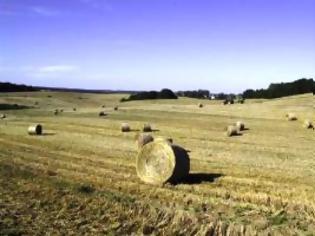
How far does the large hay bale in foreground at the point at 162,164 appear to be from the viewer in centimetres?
1664

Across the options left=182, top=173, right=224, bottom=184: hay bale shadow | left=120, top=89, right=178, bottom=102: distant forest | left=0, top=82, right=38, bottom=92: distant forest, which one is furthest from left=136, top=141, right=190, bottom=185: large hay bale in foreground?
left=0, top=82, right=38, bottom=92: distant forest

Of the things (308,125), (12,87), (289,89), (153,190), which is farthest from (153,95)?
(153,190)

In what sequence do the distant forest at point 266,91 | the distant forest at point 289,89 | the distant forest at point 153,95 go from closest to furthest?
the distant forest at point 289,89 < the distant forest at point 266,91 < the distant forest at point 153,95

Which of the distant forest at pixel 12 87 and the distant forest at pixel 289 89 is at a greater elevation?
the distant forest at pixel 289 89

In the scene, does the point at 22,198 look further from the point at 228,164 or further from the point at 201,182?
the point at 228,164

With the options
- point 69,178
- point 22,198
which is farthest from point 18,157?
point 22,198

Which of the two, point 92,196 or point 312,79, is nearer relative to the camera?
point 92,196

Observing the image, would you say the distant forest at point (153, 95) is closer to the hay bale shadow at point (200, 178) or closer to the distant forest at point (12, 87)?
the distant forest at point (12, 87)

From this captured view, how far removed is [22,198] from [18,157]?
9079 mm

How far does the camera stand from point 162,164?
16953mm

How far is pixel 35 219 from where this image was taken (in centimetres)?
1118

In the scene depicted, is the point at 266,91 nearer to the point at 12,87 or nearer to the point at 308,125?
the point at 12,87

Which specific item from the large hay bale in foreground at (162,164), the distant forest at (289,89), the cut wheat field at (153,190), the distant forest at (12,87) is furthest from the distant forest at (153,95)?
the large hay bale in foreground at (162,164)

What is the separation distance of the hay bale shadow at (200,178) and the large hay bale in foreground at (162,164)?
21 cm
